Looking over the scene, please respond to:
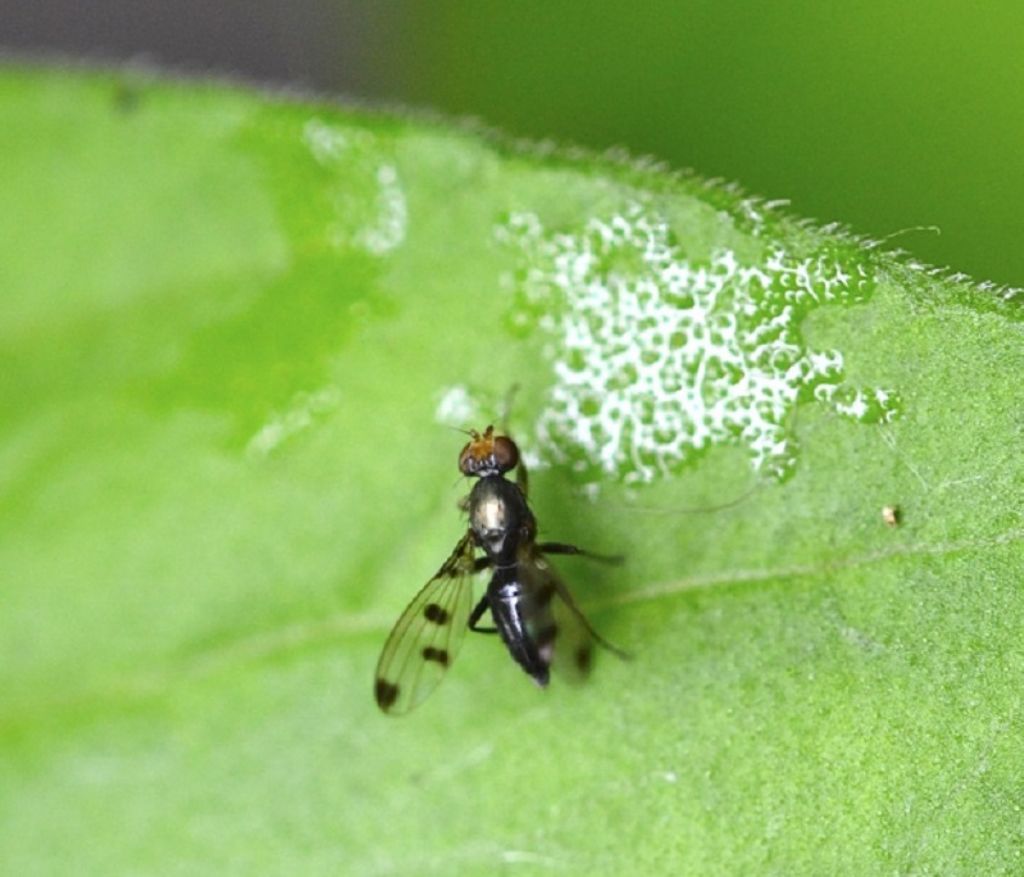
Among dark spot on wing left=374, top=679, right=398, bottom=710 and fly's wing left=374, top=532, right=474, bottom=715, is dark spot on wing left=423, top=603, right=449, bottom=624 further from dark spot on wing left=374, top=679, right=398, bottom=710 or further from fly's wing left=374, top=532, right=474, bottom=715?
dark spot on wing left=374, top=679, right=398, bottom=710

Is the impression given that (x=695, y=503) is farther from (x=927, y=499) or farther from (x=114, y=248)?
(x=114, y=248)

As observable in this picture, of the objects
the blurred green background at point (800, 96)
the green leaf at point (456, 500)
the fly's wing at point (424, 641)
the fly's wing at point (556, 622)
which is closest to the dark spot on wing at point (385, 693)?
the fly's wing at point (424, 641)

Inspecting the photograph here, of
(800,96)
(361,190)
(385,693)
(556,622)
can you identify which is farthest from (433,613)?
(800,96)

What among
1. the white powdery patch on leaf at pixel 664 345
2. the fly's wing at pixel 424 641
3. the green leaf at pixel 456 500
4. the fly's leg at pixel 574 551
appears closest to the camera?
the green leaf at pixel 456 500

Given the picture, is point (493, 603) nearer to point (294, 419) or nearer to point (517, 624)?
point (517, 624)

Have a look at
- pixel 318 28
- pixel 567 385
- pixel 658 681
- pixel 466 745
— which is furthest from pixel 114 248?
pixel 318 28

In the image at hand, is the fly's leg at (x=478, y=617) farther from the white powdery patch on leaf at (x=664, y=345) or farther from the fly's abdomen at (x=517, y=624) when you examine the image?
the white powdery patch on leaf at (x=664, y=345)
